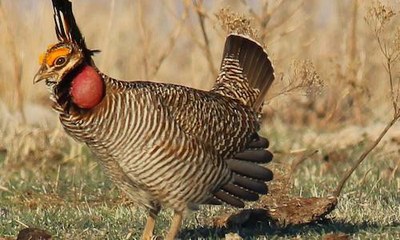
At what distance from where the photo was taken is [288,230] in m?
5.90

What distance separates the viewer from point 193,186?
538 cm

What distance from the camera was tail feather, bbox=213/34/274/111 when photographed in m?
6.55

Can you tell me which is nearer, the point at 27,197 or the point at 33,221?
the point at 33,221

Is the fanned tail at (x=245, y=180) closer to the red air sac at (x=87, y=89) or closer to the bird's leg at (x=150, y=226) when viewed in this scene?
the bird's leg at (x=150, y=226)

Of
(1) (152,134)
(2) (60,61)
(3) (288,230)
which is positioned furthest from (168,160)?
(3) (288,230)

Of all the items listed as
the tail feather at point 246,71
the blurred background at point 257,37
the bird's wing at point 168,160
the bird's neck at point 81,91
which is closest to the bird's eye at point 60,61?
the bird's neck at point 81,91

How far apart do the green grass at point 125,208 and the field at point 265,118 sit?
1 cm

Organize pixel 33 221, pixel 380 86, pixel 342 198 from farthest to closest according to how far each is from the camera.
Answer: pixel 380 86 < pixel 342 198 < pixel 33 221

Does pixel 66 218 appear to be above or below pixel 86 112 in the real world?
below

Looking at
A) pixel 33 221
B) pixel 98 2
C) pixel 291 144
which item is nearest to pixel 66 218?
pixel 33 221

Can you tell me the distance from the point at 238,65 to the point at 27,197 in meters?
2.04

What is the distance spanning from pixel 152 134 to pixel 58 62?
2.08 feet

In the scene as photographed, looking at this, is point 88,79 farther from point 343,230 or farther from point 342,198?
point 342,198

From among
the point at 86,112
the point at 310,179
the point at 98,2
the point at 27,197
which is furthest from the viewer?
the point at 98,2
